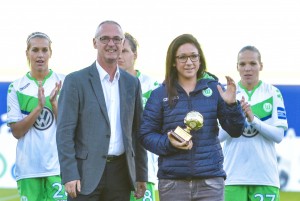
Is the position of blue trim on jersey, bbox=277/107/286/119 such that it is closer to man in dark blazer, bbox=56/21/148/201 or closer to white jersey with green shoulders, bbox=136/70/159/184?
white jersey with green shoulders, bbox=136/70/159/184

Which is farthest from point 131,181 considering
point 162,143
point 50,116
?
point 50,116

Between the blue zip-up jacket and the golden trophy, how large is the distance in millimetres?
120

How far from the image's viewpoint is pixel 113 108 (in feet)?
24.3

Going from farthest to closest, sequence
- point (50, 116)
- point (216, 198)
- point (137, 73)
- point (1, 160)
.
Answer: point (1, 160)
point (137, 73)
point (50, 116)
point (216, 198)

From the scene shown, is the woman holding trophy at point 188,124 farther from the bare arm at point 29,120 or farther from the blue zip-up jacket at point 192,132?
the bare arm at point 29,120

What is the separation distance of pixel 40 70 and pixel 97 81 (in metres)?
2.08

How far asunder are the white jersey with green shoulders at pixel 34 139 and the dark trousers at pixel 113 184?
1.93 metres

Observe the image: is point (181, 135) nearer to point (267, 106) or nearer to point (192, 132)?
point (192, 132)

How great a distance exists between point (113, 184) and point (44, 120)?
2.04 meters

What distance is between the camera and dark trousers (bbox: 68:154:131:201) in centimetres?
726

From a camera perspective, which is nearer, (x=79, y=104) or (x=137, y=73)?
(x=79, y=104)

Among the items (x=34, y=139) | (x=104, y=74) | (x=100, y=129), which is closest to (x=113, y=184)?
(x=100, y=129)

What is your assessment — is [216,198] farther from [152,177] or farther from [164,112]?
[152,177]

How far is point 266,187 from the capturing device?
9.54 meters
